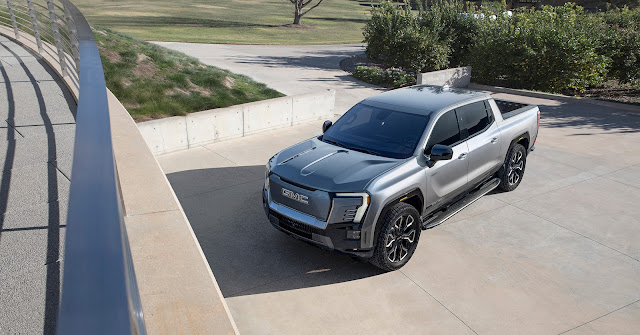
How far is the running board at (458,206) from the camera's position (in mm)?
6222

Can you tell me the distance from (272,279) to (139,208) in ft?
6.26

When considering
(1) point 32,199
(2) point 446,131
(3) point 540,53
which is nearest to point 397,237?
(2) point 446,131

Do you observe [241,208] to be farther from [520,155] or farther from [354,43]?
[354,43]

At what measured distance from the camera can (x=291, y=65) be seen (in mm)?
20641

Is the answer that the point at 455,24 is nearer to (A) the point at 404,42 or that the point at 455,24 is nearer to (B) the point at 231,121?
(A) the point at 404,42

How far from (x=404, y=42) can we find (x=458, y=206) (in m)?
12.6

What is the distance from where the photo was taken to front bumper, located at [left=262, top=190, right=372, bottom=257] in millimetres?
5363

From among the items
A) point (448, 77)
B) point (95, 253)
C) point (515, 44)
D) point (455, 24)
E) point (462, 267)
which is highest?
point (95, 253)

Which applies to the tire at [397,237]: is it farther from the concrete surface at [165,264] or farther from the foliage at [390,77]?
the foliage at [390,77]

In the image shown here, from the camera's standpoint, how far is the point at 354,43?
33.2m

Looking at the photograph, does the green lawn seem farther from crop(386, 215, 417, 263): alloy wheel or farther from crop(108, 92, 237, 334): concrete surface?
crop(108, 92, 237, 334): concrete surface

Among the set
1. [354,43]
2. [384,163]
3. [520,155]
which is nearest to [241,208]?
[384,163]

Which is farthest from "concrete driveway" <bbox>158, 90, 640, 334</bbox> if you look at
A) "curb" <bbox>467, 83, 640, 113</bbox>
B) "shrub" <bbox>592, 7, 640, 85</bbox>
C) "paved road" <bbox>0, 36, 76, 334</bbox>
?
"shrub" <bbox>592, 7, 640, 85</bbox>

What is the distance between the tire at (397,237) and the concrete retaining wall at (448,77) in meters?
10.5
